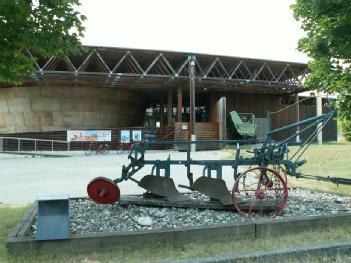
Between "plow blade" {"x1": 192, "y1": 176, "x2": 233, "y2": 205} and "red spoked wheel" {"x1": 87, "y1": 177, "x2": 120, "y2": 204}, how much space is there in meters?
1.47

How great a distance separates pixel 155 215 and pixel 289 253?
2.49m

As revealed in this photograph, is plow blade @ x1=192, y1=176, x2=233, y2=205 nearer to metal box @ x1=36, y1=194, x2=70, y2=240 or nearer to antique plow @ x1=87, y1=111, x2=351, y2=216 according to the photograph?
antique plow @ x1=87, y1=111, x2=351, y2=216

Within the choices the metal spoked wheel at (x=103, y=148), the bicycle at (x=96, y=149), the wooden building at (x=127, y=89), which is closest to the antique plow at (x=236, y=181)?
the bicycle at (x=96, y=149)

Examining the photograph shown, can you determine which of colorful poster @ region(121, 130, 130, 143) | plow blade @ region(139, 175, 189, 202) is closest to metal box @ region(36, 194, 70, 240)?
plow blade @ region(139, 175, 189, 202)

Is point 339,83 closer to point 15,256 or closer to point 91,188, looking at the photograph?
point 91,188

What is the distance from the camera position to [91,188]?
6746 mm

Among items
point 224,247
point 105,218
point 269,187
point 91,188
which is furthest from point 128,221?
point 269,187

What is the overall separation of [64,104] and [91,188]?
93.9ft

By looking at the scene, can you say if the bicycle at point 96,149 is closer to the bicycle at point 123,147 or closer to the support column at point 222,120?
the bicycle at point 123,147

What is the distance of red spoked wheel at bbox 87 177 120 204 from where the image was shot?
22.1ft

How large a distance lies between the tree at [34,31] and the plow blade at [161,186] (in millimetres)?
2571

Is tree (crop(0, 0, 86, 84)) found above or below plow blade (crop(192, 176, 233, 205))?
above

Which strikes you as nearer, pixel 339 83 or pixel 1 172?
pixel 339 83

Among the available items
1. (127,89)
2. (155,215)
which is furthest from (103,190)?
(127,89)
